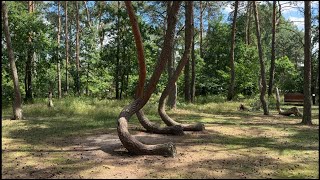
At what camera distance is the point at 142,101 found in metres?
9.28

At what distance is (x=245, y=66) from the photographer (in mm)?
29828

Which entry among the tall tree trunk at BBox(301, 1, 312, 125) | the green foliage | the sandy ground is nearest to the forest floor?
the sandy ground

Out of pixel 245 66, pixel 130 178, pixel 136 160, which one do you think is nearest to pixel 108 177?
pixel 130 178

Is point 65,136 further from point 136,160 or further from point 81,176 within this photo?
point 81,176

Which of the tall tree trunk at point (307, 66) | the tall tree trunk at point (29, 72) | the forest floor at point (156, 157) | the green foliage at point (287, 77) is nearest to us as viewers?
the forest floor at point (156, 157)

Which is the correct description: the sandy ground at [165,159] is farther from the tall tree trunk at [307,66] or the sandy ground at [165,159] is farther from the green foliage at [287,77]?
the green foliage at [287,77]

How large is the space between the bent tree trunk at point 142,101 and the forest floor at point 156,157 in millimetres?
222

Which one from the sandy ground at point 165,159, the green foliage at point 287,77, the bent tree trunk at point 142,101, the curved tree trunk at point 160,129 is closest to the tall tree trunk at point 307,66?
the sandy ground at point 165,159

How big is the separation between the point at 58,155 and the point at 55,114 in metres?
8.01

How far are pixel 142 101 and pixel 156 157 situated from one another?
199 cm

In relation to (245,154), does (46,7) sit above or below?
above

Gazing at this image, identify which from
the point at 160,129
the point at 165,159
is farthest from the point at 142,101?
the point at 165,159

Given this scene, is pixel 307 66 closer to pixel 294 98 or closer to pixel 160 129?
pixel 160 129

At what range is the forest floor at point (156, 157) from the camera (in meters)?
6.59
